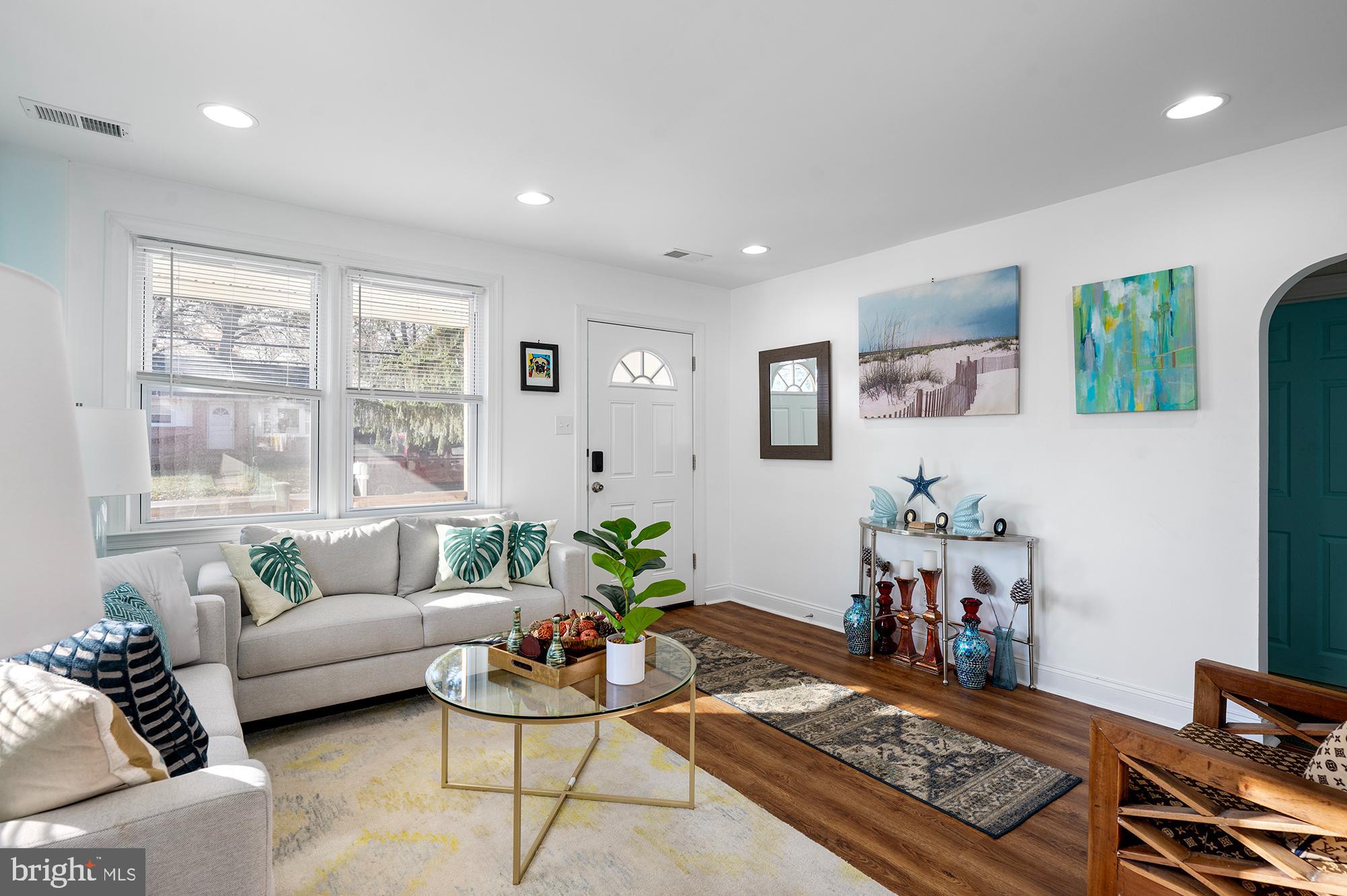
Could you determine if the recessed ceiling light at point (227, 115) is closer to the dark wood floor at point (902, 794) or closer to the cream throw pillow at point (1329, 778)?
the dark wood floor at point (902, 794)

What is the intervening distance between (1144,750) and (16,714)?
86.2 inches

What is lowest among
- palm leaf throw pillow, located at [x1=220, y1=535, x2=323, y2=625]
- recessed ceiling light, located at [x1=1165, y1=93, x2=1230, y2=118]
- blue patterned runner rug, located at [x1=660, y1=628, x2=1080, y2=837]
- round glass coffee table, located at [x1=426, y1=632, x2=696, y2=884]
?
blue patterned runner rug, located at [x1=660, y1=628, x2=1080, y2=837]

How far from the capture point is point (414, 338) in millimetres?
3963

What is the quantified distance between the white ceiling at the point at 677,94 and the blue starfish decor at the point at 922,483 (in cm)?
148

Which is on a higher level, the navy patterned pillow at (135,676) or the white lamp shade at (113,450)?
the white lamp shade at (113,450)

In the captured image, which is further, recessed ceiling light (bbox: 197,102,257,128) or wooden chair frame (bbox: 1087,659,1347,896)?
recessed ceiling light (bbox: 197,102,257,128)

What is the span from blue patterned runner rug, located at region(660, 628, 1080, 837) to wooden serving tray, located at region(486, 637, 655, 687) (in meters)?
1.12

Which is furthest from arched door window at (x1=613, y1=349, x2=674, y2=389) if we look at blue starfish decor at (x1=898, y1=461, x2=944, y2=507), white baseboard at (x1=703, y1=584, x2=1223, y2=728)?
white baseboard at (x1=703, y1=584, x2=1223, y2=728)

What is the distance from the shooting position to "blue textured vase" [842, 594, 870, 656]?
395 centimetres

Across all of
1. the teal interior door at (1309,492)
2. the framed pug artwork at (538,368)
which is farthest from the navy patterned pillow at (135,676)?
the teal interior door at (1309,492)

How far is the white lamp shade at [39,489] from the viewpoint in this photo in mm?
512

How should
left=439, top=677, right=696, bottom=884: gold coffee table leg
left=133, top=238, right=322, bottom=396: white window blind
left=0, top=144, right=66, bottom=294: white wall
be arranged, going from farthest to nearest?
left=133, top=238, right=322, bottom=396: white window blind
left=0, top=144, right=66, bottom=294: white wall
left=439, top=677, right=696, bottom=884: gold coffee table leg

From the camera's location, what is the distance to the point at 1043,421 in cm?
346

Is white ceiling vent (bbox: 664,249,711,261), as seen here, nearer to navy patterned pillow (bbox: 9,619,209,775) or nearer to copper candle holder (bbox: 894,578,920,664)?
copper candle holder (bbox: 894,578,920,664)
